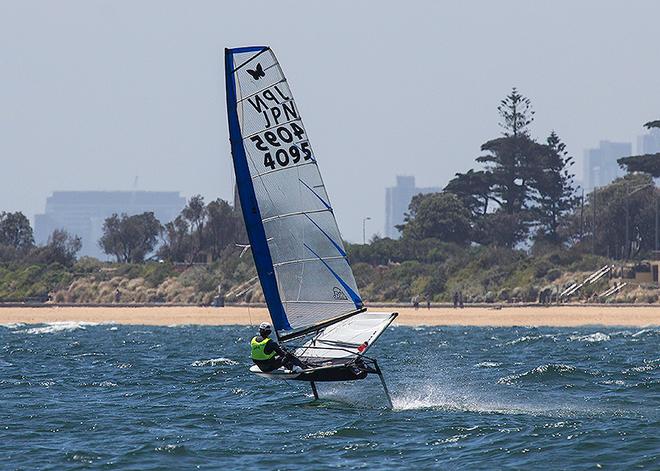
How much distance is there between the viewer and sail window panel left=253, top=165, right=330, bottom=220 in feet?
86.5

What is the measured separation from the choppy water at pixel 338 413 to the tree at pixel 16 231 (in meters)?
79.6

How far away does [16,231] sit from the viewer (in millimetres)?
122625

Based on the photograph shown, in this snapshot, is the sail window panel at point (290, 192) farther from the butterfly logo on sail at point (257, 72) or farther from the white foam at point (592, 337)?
the white foam at point (592, 337)

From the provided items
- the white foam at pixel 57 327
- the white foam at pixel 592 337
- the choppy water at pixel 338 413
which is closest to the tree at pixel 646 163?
the white foam at pixel 57 327

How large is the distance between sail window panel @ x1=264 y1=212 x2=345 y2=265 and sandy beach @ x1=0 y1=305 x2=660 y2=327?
41.0 meters

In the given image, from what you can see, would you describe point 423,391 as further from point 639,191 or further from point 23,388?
point 639,191

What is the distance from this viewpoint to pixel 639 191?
336ft

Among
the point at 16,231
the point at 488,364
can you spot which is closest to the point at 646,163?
the point at 16,231

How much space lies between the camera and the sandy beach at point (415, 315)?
6881cm

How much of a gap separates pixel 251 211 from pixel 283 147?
1398 millimetres

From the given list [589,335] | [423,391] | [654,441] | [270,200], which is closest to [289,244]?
[270,200]

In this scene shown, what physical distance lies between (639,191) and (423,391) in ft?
247

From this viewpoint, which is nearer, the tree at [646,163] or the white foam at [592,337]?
the white foam at [592,337]

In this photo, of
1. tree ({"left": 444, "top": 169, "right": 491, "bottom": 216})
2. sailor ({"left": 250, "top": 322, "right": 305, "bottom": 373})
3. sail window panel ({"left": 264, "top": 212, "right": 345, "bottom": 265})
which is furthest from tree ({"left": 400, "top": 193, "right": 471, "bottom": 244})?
sailor ({"left": 250, "top": 322, "right": 305, "bottom": 373})
